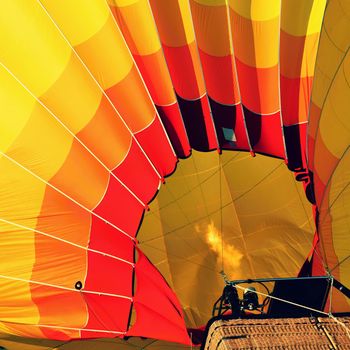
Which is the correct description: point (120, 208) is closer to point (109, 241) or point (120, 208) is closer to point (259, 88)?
point (109, 241)

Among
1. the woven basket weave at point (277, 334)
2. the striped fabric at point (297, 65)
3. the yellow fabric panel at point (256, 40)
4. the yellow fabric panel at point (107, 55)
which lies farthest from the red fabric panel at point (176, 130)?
the woven basket weave at point (277, 334)

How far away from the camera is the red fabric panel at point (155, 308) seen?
3979mm

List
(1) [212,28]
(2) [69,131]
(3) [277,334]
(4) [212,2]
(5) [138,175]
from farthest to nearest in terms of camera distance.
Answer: (5) [138,175] < (2) [69,131] < (1) [212,28] < (4) [212,2] < (3) [277,334]

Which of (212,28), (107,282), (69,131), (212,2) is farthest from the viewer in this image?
(107,282)

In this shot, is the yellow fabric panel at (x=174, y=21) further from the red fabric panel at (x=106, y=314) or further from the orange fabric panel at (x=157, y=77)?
the red fabric panel at (x=106, y=314)

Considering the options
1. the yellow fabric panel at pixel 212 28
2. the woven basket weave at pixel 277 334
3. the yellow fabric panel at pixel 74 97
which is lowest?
the woven basket weave at pixel 277 334

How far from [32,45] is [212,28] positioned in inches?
49.0

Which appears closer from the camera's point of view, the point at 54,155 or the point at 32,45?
the point at 32,45

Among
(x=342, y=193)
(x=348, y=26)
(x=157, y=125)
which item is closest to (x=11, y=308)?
(x=157, y=125)

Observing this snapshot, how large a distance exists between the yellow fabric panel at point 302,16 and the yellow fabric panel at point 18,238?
6.74 feet

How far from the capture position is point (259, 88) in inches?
156

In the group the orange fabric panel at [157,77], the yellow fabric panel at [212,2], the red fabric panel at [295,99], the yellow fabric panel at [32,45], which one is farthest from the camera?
the orange fabric panel at [157,77]

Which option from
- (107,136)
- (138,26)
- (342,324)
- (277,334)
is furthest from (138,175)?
(342,324)

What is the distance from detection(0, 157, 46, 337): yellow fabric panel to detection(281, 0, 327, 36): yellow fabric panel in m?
2.06
